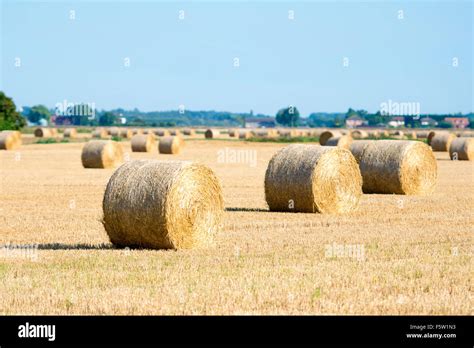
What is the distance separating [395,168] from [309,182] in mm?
6162

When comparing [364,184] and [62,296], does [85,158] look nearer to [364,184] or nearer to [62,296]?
[364,184]

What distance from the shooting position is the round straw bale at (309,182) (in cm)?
2041

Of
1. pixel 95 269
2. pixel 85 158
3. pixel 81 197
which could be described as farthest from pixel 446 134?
pixel 95 269

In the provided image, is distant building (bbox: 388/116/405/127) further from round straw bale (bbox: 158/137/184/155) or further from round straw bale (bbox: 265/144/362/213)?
round straw bale (bbox: 265/144/362/213)

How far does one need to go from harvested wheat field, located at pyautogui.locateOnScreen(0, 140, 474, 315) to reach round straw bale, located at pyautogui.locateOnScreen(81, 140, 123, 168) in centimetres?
1599

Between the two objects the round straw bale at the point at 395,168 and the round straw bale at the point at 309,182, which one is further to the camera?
the round straw bale at the point at 395,168

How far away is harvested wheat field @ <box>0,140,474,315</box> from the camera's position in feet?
33.6

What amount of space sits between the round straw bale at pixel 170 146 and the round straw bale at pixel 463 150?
15238 millimetres

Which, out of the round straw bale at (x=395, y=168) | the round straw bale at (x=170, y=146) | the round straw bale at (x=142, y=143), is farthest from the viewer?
the round straw bale at (x=142, y=143)

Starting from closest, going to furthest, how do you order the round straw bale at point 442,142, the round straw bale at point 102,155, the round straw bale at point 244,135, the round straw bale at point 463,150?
the round straw bale at point 102,155 < the round straw bale at point 463,150 < the round straw bale at point 442,142 < the round straw bale at point 244,135

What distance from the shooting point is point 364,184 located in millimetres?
26250

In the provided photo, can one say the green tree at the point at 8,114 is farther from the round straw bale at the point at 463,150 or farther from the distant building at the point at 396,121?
the distant building at the point at 396,121

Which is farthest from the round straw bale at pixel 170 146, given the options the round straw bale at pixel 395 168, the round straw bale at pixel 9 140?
the round straw bale at pixel 395 168
